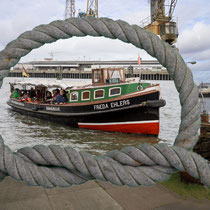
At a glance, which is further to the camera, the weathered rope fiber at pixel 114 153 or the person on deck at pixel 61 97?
the person on deck at pixel 61 97

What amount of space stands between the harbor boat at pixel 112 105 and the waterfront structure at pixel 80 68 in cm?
7050

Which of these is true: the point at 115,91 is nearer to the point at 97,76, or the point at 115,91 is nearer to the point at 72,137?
the point at 97,76

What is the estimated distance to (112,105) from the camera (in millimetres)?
13125

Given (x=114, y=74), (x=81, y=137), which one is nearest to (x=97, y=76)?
(x=114, y=74)

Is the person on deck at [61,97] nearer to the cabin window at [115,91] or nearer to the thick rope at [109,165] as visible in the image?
the cabin window at [115,91]

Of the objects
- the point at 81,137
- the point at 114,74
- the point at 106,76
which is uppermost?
the point at 114,74

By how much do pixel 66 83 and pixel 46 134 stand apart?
384 centimetres

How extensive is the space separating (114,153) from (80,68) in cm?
12262

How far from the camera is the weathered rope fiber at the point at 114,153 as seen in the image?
92cm

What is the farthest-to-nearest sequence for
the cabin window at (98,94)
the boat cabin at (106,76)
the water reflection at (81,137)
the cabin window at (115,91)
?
the boat cabin at (106,76)
the cabin window at (98,94)
the cabin window at (115,91)
the water reflection at (81,137)

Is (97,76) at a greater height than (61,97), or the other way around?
(97,76)

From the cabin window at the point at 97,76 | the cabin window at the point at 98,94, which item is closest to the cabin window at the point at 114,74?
the cabin window at the point at 97,76

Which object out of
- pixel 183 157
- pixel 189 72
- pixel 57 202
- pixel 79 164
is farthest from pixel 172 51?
pixel 57 202

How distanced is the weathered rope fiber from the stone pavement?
3.05 m
